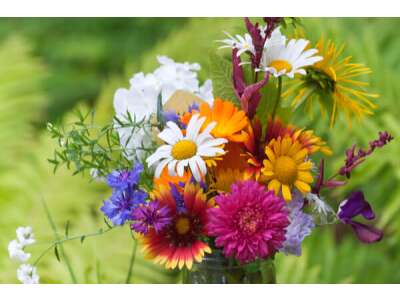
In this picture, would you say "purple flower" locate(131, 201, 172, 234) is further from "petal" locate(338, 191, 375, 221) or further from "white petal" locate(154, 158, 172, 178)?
"petal" locate(338, 191, 375, 221)

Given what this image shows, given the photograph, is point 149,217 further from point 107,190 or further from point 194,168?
point 107,190

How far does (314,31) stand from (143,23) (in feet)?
6.03

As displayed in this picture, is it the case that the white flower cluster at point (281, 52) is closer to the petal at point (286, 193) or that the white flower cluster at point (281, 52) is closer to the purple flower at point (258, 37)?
the purple flower at point (258, 37)

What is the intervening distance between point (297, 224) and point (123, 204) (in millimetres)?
161

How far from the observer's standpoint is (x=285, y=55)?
71cm

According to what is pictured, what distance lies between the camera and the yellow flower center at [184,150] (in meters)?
0.67

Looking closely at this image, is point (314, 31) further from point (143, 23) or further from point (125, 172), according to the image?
point (143, 23)


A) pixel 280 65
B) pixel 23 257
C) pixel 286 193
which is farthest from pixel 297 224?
pixel 23 257

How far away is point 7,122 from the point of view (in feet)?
6.88

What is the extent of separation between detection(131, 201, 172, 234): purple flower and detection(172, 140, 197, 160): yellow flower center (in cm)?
5

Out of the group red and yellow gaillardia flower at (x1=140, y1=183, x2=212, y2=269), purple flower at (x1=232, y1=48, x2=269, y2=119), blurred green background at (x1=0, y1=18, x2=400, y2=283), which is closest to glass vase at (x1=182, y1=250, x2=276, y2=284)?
red and yellow gaillardia flower at (x1=140, y1=183, x2=212, y2=269)

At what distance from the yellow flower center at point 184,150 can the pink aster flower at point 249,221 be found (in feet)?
0.17

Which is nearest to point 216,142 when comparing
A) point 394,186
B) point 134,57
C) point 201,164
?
point 201,164
